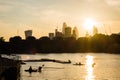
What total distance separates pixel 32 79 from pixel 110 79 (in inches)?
1313

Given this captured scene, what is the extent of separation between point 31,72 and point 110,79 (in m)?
37.0

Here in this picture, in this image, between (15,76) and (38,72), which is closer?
(15,76)

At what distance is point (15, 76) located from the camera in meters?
68.4

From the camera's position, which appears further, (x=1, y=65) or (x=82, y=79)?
(x=82, y=79)

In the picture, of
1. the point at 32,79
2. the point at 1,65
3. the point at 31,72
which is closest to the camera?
the point at 1,65

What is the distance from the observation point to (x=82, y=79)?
479 feet

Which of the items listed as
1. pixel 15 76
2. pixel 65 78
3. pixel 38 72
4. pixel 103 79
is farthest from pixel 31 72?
pixel 15 76

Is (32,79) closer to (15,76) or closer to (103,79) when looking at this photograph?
(103,79)

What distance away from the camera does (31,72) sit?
161m

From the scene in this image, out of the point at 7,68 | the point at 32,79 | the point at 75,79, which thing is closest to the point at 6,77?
the point at 7,68

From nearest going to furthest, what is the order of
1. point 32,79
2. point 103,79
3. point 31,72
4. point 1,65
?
1. point 1,65
2. point 32,79
3. point 103,79
4. point 31,72

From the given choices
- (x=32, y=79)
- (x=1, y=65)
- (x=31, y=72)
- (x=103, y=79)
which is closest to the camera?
(x=1, y=65)

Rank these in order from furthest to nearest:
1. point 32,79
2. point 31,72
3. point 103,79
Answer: point 31,72
point 103,79
point 32,79

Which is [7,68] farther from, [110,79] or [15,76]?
[110,79]
